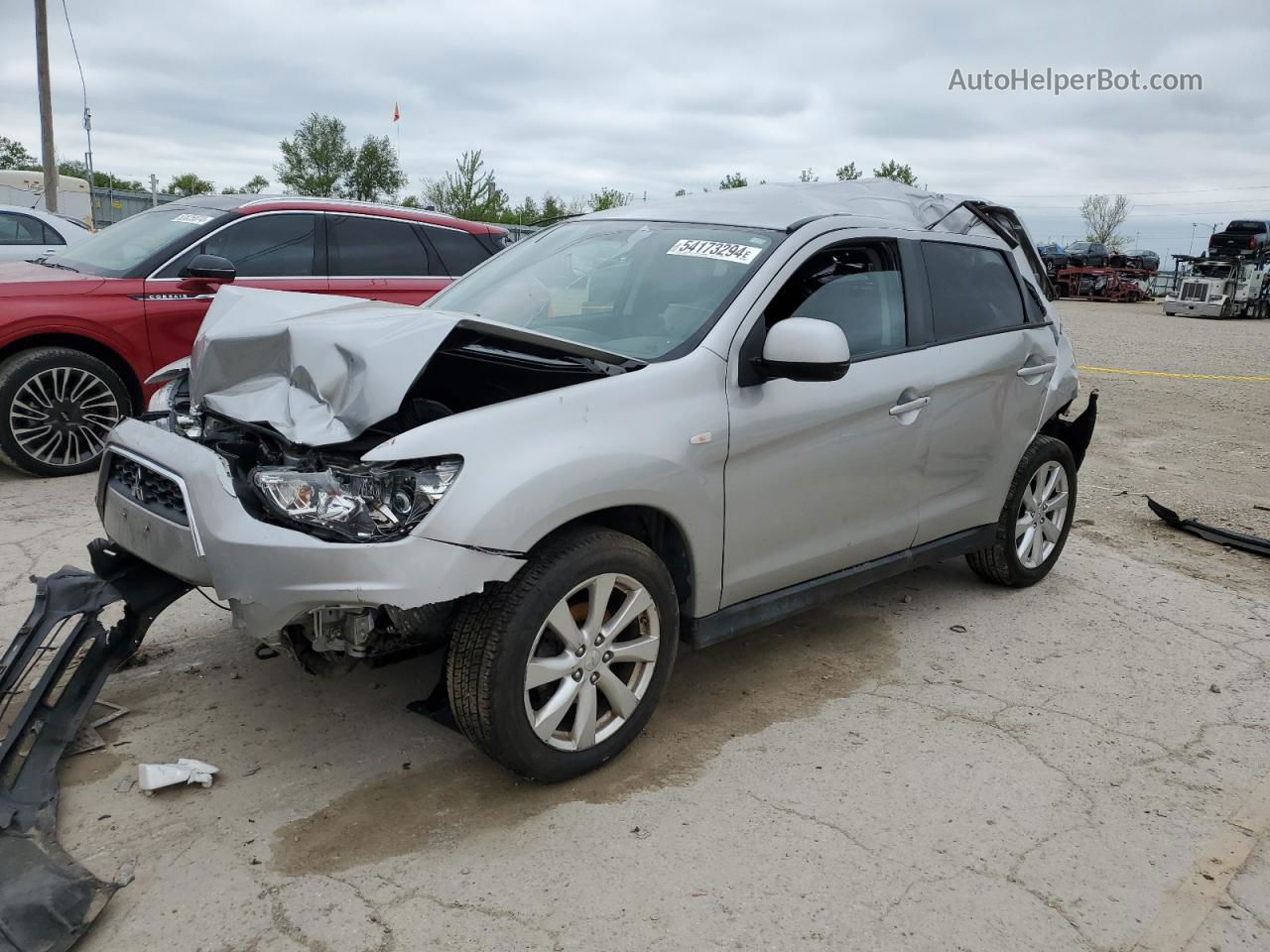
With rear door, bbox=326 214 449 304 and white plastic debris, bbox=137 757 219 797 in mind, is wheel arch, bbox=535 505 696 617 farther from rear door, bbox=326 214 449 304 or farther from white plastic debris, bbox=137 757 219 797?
rear door, bbox=326 214 449 304

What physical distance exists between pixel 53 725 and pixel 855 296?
310 cm

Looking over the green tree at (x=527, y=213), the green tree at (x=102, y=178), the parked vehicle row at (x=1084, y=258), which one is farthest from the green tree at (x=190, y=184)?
the parked vehicle row at (x=1084, y=258)

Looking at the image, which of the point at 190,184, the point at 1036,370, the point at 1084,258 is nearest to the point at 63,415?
A: the point at 1036,370

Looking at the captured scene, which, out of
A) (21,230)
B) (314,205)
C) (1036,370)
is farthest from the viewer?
(21,230)

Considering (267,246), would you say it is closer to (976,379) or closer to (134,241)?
(134,241)

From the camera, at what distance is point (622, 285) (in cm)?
387

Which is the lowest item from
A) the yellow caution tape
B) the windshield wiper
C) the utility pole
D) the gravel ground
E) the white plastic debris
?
the gravel ground

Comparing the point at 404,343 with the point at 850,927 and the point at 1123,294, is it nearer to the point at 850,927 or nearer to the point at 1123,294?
the point at 850,927

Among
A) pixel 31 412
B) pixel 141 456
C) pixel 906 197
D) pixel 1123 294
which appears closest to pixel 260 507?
pixel 141 456

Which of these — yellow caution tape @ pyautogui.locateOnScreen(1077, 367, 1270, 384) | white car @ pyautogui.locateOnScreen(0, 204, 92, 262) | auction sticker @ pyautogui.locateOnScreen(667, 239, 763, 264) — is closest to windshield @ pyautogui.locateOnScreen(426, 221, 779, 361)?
auction sticker @ pyautogui.locateOnScreen(667, 239, 763, 264)

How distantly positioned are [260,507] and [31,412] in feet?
14.2

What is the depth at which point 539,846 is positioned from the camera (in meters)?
2.84

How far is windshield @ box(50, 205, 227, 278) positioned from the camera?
678cm

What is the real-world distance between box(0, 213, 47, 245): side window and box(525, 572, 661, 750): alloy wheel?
10227 millimetres
